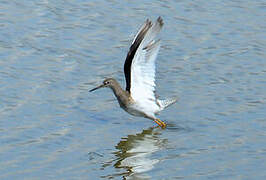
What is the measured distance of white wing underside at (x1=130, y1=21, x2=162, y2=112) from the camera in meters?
11.7

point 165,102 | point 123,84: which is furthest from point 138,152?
point 123,84

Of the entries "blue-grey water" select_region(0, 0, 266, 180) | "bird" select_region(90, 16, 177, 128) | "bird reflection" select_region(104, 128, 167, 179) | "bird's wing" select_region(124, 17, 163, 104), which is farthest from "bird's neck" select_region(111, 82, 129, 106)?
"bird reflection" select_region(104, 128, 167, 179)

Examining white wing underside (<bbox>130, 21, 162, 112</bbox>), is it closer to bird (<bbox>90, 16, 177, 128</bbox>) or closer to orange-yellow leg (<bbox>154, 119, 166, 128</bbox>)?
bird (<bbox>90, 16, 177, 128</bbox>)

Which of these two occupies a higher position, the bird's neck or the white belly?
the bird's neck

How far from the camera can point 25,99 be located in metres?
13.0

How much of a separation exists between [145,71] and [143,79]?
20cm

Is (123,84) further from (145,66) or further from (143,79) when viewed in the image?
(145,66)

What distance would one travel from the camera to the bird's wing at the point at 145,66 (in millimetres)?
11617

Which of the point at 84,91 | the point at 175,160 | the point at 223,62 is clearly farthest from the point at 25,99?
the point at 223,62

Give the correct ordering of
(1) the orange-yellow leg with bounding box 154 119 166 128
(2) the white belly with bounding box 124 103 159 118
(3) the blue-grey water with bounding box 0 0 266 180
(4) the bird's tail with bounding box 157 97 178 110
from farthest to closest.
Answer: (4) the bird's tail with bounding box 157 97 178 110 < (1) the orange-yellow leg with bounding box 154 119 166 128 < (2) the white belly with bounding box 124 103 159 118 < (3) the blue-grey water with bounding box 0 0 266 180

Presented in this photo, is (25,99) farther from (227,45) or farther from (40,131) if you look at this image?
(227,45)

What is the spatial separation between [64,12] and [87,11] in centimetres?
62

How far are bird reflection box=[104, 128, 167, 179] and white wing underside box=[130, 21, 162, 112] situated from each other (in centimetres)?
61

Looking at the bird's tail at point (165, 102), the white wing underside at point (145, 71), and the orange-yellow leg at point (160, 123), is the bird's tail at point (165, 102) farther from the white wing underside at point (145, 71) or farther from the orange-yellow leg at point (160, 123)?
the orange-yellow leg at point (160, 123)
